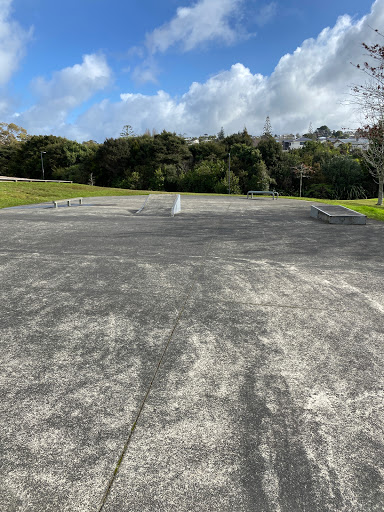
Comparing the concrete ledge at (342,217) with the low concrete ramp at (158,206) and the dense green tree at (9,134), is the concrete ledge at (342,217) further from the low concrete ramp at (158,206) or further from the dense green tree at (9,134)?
the dense green tree at (9,134)

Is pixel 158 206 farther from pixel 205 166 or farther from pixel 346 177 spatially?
pixel 346 177

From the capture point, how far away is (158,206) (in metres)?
14.8

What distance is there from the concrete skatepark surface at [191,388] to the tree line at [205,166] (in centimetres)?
4354

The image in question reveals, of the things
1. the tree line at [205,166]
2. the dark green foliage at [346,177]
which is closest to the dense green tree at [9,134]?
the tree line at [205,166]

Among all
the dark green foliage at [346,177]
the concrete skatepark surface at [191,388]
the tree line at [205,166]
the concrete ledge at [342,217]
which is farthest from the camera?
the tree line at [205,166]

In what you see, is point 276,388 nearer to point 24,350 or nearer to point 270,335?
point 270,335

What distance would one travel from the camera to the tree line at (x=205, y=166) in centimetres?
4822

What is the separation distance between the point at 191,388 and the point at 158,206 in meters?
12.5

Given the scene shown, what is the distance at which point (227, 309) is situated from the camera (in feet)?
14.6

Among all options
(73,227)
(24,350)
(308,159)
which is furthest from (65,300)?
(308,159)

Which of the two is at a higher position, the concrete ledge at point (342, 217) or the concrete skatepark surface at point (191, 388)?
the concrete ledge at point (342, 217)

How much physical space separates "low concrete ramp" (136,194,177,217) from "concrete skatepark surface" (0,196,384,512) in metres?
7.55

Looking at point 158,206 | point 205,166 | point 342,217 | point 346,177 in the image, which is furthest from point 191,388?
point 346,177

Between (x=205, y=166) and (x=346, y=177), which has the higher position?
(x=205, y=166)
